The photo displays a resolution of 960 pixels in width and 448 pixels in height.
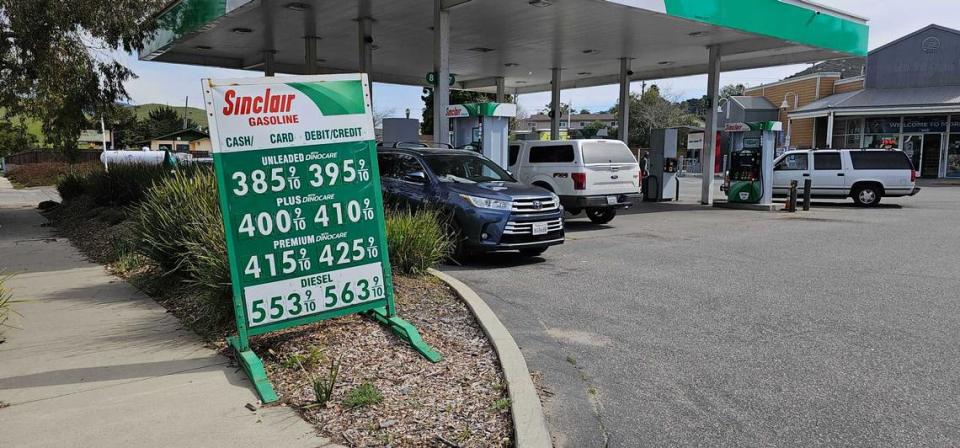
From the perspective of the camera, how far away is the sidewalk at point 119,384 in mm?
3838

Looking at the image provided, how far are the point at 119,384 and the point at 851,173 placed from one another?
843 inches

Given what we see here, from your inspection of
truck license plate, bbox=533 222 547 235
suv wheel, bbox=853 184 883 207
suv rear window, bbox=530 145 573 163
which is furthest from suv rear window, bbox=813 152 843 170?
truck license plate, bbox=533 222 547 235

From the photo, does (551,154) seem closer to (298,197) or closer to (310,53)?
(310,53)

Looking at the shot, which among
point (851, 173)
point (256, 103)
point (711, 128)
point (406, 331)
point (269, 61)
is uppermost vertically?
point (269, 61)

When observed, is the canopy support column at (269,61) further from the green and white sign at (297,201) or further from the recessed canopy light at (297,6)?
the green and white sign at (297,201)

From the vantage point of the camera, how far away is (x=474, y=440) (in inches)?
148

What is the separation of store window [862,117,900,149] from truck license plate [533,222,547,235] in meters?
34.2

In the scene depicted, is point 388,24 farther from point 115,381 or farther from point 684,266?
point 115,381

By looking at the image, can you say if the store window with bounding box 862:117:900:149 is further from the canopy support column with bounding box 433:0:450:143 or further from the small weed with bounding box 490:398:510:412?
the small weed with bounding box 490:398:510:412

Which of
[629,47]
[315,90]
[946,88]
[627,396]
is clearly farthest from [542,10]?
[946,88]

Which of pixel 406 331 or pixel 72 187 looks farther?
pixel 72 187

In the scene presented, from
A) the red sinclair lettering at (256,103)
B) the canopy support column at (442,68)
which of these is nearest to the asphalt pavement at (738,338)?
the red sinclair lettering at (256,103)

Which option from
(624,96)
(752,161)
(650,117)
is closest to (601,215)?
(752,161)

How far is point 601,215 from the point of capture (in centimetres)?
1573
